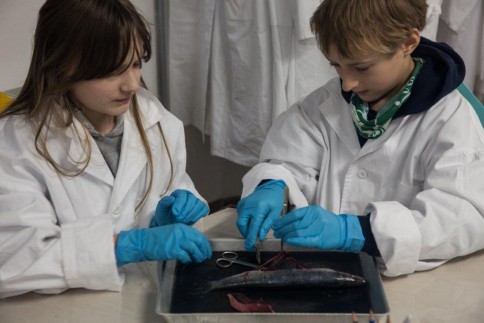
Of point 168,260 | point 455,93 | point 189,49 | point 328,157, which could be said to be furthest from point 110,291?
point 189,49

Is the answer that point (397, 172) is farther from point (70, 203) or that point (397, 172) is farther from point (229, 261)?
point (70, 203)

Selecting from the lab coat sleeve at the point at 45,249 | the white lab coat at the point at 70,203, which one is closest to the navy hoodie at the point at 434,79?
the white lab coat at the point at 70,203

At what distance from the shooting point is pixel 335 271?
44.8 inches

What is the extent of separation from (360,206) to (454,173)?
268 millimetres

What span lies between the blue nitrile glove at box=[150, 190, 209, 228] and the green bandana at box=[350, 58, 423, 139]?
40 centimetres

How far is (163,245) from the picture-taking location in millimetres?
1196

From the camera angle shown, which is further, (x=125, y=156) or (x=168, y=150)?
(x=168, y=150)

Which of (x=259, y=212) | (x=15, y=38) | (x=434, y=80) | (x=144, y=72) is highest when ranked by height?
(x=434, y=80)

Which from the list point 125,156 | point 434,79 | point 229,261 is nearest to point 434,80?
point 434,79

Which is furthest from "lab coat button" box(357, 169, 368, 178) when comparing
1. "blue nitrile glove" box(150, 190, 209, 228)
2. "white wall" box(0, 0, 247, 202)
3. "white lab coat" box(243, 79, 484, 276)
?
"white wall" box(0, 0, 247, 202)

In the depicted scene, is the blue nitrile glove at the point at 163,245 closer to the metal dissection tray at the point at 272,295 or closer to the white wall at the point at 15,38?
the metal dissection tray at the point at 272,295

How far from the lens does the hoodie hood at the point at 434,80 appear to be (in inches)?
52.8

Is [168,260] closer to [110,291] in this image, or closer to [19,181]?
[110,291]

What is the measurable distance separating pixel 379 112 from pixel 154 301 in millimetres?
641
